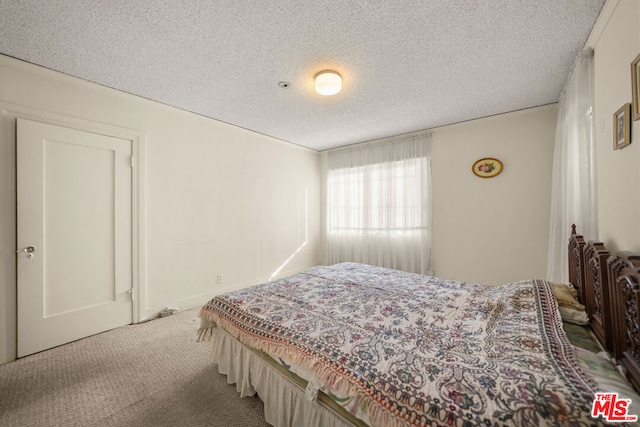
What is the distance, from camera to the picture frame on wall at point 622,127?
136 centimetres

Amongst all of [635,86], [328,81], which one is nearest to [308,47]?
[328,81]

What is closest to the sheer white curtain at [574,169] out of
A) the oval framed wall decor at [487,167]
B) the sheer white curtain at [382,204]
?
the oval framed wall decor at [487,167]

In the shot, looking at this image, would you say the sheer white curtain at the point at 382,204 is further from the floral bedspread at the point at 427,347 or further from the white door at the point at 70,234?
the white door at the point at 70,234

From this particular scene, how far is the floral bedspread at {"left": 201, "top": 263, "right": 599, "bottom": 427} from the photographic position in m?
0.84

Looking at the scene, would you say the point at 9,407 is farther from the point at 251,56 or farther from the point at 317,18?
the point at 317,18

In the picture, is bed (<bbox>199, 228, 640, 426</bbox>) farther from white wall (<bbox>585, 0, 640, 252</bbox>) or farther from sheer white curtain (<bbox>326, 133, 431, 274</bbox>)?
sheer white curtain (<bbox>326, 133, 431, 274</bbox>)

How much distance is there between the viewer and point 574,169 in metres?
2.25

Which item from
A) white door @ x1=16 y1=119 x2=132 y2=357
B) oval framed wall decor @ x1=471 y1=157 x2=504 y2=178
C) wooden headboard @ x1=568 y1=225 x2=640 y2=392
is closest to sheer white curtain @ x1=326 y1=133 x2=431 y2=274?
oval framed wall decor @ x1=471 y1=157 x2=504 y2=178

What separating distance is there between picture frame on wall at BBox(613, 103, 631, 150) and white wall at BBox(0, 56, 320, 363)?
12.6 ft

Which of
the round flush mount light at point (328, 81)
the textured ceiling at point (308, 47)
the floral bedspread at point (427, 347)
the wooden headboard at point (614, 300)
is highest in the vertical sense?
the textured ceiling at point (308, 47)

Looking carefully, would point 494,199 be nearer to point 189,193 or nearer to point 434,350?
point 434,350

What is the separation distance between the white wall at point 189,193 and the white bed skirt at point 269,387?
1.63m

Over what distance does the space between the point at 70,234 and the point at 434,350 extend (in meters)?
3.24

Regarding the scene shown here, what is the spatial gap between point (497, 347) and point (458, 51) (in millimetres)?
2146
